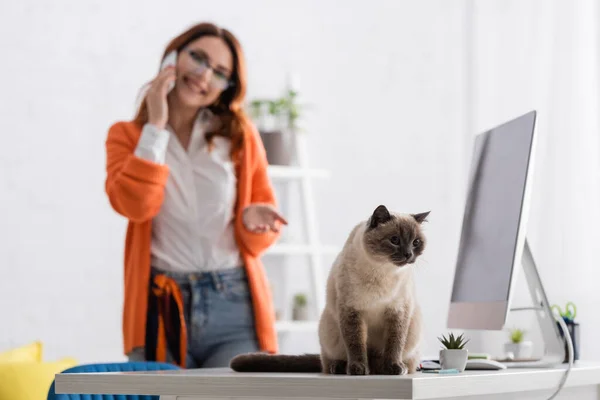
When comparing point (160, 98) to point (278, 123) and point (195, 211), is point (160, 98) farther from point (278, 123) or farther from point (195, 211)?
point (278, 123)

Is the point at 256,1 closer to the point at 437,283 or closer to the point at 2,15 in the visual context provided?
the point at 2,15

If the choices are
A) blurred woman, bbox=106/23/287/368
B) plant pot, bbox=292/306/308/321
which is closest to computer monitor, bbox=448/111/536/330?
blurred woman, bbox=106/23/287/368

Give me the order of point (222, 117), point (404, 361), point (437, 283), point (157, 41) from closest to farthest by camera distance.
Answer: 1. point (404, 361)
2. point (222, 117)
3. point (157, 41)
4. point (437, 283)

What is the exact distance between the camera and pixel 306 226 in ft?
10.8

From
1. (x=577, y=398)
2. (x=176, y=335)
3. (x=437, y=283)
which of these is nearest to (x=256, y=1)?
(x=437, y=283)

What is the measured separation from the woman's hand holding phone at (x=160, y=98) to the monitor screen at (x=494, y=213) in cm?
75

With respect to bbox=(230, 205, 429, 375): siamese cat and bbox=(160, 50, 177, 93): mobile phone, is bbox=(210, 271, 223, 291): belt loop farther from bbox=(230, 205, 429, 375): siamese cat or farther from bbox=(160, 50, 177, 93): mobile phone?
bbox=(230, 205, 429, 375): siamese cat

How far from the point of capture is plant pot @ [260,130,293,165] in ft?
10.5

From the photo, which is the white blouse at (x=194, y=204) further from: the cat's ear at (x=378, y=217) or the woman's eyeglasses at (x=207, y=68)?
the cat's ear at (x=378, y=217)

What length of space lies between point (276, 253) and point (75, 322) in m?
0.79

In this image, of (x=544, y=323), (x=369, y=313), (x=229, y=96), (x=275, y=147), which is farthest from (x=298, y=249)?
(x=369, y=313)

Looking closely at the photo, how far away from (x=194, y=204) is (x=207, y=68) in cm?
33

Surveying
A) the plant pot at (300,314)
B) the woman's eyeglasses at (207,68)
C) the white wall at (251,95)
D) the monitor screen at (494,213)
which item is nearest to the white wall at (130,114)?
the white wall at (251,95)

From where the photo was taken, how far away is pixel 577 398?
1441mm
